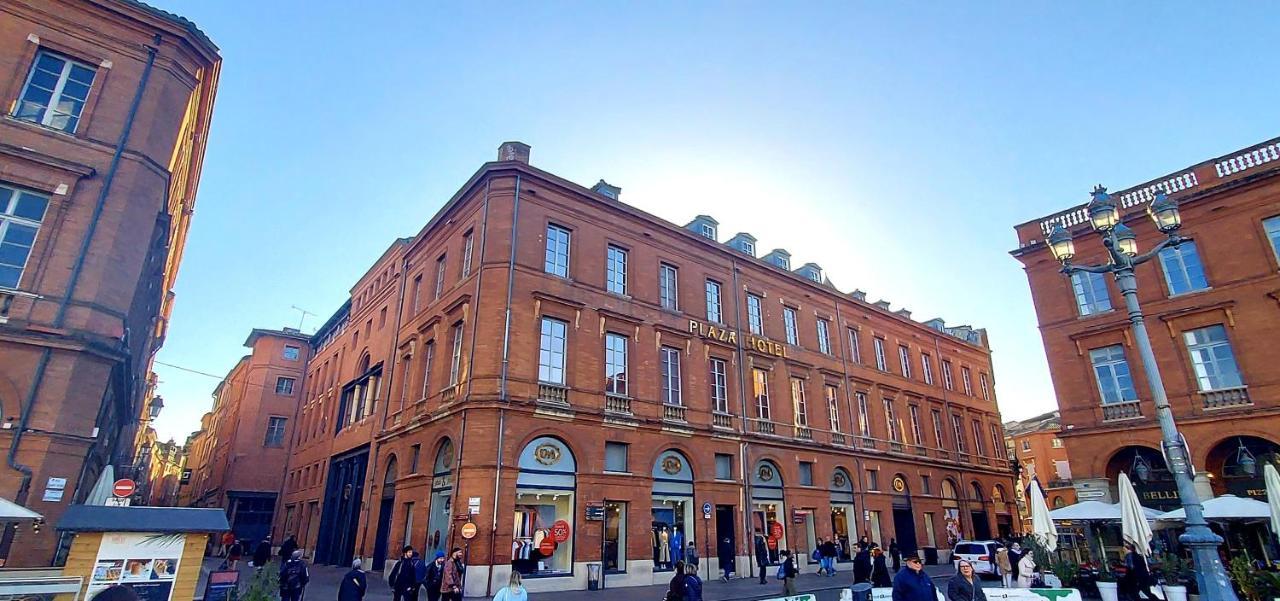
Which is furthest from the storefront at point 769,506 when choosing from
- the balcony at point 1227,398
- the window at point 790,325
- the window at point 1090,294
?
A: the balcony at point 1227,398

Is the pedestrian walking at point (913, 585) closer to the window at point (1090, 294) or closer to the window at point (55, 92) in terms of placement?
the window at point (1090, 294)

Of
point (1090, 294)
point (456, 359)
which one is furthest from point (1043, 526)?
point (456, 359)

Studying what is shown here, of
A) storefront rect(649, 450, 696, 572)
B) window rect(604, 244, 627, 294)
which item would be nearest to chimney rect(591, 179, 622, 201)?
window rect(604, 244, 627, 294)

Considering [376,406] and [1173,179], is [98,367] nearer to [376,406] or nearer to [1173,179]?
[376,406]

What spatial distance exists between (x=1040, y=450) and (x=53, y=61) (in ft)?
234

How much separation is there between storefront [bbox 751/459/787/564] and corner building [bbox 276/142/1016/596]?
121mm

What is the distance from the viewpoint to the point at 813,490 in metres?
26.3

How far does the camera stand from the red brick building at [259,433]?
1521 inches


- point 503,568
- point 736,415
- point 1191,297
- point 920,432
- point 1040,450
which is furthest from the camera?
point 1040,450

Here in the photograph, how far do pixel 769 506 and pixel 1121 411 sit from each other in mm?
13053

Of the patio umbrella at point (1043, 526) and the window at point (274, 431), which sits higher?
the window at point (274, 431)

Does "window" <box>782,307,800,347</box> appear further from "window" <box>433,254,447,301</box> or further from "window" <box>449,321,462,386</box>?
"window" <box>433,254,447,301</box>

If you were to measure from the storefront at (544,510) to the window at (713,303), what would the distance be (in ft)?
31.9

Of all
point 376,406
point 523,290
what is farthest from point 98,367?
point 376,406
